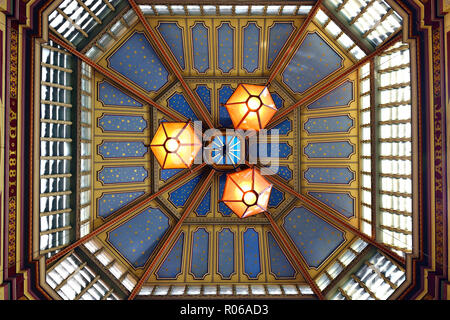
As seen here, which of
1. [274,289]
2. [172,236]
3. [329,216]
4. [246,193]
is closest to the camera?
[246,193]

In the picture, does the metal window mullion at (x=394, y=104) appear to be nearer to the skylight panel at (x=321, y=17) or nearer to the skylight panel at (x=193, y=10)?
the skylight panel at (x=321, y=17)

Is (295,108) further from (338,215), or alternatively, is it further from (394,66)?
(338,215)

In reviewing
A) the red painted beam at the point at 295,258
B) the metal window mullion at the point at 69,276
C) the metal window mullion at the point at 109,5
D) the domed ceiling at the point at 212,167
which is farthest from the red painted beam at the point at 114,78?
the metal window mullion at the point at 69,276

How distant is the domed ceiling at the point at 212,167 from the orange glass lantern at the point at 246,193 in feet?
9.10

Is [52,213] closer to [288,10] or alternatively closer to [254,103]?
[254,103]

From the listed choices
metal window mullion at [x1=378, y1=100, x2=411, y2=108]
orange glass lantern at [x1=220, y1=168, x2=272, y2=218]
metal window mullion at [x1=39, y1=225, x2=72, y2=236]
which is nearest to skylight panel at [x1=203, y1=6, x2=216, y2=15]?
orange glass lantern at [x1=220, y1=168, x2=272, y2=218]

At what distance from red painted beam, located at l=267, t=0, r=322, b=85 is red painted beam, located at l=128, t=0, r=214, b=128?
9.07 feet

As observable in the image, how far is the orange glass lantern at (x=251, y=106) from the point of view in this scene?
25.9 feet

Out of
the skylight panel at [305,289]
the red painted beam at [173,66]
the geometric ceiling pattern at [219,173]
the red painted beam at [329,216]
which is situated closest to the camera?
the red painted beam at [329,216]

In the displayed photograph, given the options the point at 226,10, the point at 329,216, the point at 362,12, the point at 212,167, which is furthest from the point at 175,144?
the point at 362,12

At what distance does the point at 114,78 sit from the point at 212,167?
4.88 m

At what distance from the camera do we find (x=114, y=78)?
10570 mm

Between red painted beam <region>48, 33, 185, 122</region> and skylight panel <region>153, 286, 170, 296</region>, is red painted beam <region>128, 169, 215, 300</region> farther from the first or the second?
red painted beam <region>48, 33, 185, 122</region>

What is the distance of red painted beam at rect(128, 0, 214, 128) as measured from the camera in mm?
10056
